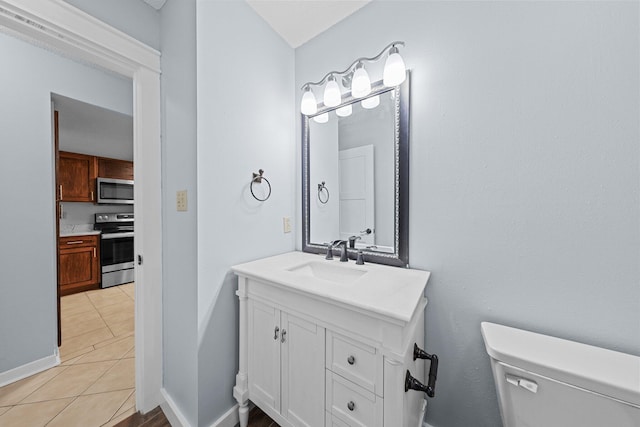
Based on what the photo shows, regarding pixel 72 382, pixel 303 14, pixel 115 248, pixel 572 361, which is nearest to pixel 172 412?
pixel 72 382

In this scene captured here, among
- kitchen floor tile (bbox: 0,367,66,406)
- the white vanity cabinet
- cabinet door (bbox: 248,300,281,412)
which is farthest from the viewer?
kitchen floor tile (bbox: 0,367,66,406)

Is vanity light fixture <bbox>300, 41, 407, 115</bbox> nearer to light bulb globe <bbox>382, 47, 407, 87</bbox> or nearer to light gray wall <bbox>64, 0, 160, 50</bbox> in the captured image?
light bulb globe <bbox>382, 47, 407, 87</bbox>

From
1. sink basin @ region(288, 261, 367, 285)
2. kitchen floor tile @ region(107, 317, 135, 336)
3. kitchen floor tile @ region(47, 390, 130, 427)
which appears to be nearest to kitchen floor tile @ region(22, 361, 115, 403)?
kitchen floor tile @ region(47, 390, 130, 427)

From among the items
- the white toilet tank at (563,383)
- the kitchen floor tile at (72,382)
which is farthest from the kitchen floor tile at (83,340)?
the white toilet tank at (563,383)

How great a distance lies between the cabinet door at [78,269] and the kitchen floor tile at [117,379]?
2.32 metres

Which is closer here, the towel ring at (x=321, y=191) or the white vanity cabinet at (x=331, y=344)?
the white vanity cabinet at (x=331, y=344)

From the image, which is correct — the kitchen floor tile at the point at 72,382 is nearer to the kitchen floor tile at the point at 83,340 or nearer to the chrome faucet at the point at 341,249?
the kitchen floor tile at the point at 83,340

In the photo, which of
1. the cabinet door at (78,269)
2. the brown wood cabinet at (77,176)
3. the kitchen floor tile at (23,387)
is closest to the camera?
the kitchen floor tile at (23,387)

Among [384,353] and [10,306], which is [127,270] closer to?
[10,306]

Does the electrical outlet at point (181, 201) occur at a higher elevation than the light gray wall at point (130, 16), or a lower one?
lower

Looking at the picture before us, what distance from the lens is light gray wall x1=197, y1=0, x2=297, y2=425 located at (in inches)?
46.1

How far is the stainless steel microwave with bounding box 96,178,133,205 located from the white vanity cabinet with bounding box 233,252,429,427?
3.95 m

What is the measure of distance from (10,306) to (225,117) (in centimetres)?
208

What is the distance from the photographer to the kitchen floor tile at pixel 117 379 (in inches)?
60.7
